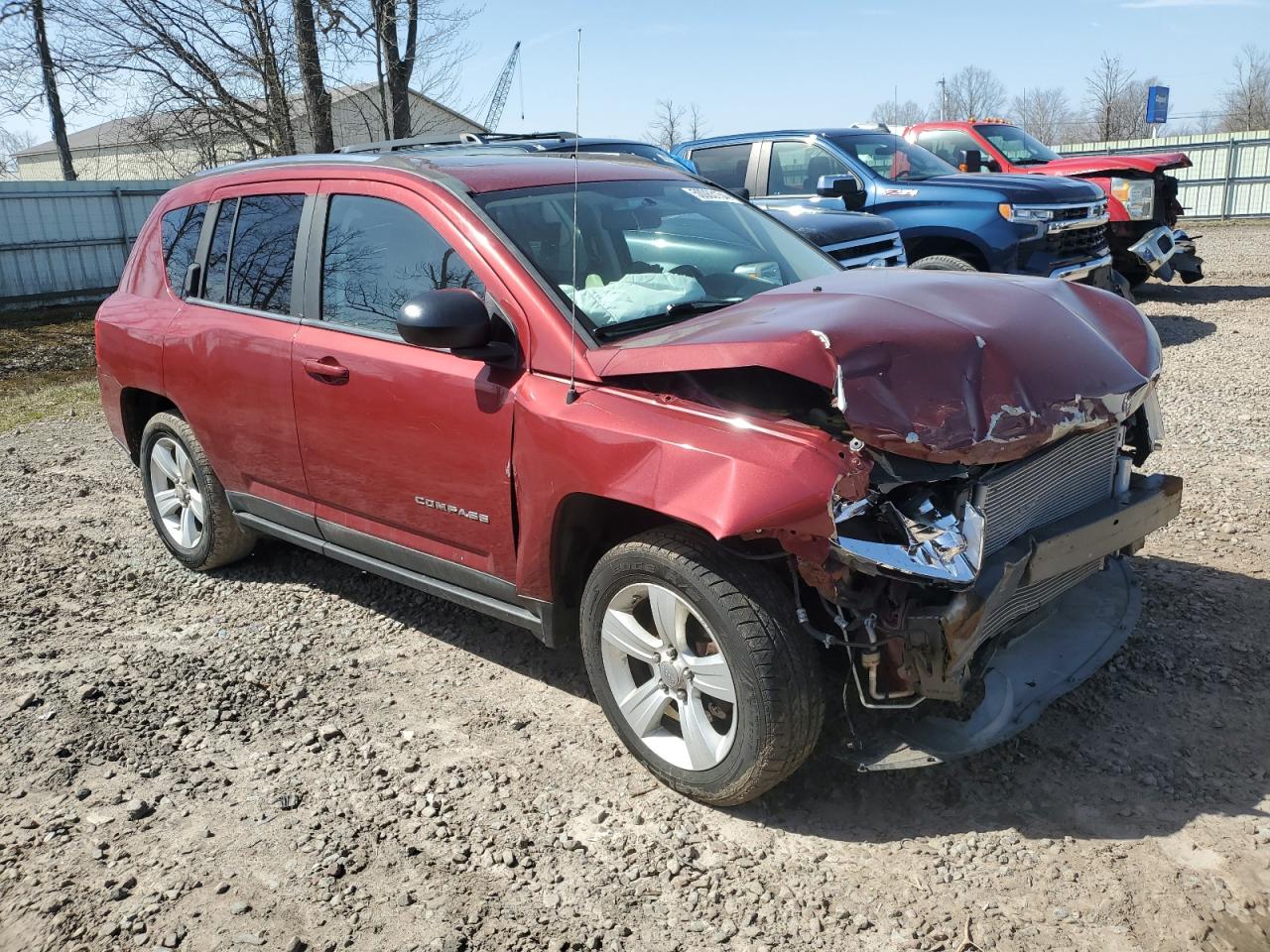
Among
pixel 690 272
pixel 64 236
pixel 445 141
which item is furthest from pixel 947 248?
pixel 64 236

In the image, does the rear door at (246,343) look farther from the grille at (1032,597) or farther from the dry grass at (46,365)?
the dry grass at (46,365)

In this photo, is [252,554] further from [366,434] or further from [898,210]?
[898,210]

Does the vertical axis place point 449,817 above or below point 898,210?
below

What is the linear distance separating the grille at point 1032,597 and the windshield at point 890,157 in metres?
7.31

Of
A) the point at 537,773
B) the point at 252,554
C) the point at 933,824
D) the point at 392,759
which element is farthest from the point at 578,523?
the point at 252,554

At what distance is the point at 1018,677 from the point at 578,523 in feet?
4.80

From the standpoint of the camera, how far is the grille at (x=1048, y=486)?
2.95 metres

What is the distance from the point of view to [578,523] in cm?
341

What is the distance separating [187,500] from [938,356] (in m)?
3.99

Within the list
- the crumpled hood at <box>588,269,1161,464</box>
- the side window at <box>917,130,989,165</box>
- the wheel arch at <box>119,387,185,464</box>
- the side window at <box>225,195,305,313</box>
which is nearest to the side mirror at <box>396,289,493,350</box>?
the crumpled hood at <box>588,269,1161,464</box>

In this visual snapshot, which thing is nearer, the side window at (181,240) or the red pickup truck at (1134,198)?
the side window at (181,240)

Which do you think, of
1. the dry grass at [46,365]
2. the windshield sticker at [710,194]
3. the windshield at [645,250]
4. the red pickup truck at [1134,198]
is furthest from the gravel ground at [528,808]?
the red pickup truck at [1134,198]

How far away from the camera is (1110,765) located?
3279mm

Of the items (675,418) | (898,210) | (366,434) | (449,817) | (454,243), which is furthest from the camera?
(898,210)
